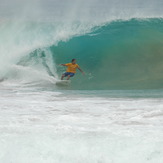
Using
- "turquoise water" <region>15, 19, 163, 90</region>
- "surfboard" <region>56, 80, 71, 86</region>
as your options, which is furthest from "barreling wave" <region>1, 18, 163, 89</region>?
"surfboard" <region>56, 80, 71, 86</region>

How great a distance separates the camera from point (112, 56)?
15508mm

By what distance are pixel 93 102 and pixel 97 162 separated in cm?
345

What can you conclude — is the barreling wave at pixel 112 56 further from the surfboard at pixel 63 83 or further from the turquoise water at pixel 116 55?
the surfboard at pixel 63 83

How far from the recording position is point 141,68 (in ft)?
46.5

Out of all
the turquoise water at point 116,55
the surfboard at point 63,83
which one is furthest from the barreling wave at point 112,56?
the surfboard at point 63,83

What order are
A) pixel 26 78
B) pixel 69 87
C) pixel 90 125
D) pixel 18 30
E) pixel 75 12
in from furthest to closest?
pixel 75 12
pixel 18 30
pixel 26 78
pixel 69 87
pixel 90 125

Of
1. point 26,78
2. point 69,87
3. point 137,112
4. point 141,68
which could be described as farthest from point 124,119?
point 141,68

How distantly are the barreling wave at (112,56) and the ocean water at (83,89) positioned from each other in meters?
0.03

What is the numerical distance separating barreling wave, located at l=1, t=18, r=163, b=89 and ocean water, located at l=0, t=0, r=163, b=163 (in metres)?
0.03

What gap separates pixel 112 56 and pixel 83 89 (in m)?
4.63

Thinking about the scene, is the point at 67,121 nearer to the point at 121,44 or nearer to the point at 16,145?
the point at 16,145

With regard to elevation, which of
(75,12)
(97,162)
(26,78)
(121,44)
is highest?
(75,12)

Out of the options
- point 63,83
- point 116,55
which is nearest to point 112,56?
point 116,55

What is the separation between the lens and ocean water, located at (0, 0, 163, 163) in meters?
4.97
